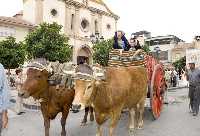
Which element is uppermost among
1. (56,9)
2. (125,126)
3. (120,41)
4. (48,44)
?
(56,9)

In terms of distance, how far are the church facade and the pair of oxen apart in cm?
3316

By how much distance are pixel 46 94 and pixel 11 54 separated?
26292mm

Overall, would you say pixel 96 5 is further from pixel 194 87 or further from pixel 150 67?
pixel 150 67

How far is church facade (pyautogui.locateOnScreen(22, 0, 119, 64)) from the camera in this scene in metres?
45.1

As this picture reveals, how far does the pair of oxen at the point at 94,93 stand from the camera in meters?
6.73

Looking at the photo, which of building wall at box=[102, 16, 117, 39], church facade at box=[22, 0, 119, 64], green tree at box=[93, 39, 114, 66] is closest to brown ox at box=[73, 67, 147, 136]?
church facade at box=[22, 0, 119, 64]

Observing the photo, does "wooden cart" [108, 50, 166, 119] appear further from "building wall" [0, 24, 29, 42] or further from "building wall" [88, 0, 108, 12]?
"building wall" [88, 0, 108, 12]

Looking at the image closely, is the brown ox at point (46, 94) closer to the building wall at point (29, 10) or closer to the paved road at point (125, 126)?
the paved road at point (125, 126)

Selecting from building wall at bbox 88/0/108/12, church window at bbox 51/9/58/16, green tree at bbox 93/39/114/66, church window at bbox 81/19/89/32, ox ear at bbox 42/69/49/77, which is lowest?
ox ear at bbox 42/69/49/77

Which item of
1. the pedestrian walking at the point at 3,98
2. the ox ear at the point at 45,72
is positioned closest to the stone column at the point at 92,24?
the ox ear at the point at 45,72

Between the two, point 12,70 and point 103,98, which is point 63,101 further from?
point 12,70

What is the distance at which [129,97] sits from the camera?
324 inches

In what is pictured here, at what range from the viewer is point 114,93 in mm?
7465

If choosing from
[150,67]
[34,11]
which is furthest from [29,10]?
[150,67]
